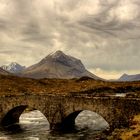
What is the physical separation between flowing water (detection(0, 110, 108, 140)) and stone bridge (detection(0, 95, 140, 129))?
2405 millimetres

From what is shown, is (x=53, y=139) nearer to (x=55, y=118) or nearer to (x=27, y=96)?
(x=55, y=118)

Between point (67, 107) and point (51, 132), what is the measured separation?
4959 mm

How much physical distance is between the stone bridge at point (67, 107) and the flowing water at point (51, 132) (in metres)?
2.40

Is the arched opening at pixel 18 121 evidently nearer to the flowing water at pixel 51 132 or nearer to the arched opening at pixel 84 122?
the flowing water at pixel 51 132

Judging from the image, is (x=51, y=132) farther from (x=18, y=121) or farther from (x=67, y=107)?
(x=18, y=121)

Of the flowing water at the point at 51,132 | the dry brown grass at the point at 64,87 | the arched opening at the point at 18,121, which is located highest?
the dry brown grass at the point at 64,87

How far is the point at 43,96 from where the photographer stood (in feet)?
207

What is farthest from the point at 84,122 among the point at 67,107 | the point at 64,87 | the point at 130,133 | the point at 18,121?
the point at 64,87

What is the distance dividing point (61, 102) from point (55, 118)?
3345 mm

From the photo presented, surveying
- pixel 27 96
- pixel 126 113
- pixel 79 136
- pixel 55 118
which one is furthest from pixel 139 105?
pixel 27 96

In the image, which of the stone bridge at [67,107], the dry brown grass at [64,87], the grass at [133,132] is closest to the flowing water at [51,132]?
the stone bridge at [67,107]

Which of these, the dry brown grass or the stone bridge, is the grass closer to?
the stone bridge

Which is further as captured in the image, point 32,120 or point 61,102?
point 32,120

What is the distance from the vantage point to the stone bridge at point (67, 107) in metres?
51.0
